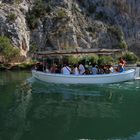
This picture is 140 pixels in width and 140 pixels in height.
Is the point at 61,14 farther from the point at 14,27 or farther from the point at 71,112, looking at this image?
the point at 71,112

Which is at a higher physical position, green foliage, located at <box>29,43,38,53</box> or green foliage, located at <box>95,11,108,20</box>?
green foliage, located at <box>95,11,108,20</box>

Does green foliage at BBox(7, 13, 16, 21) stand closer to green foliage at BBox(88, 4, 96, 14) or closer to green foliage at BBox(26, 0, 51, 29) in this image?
green foliage at BBox(26, 0, 51, 29)

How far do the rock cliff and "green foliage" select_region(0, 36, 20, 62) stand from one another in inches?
230

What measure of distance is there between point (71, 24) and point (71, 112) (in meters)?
71.1

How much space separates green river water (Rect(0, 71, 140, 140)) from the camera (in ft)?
67.5

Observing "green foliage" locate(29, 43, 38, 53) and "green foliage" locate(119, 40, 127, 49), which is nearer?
"green foliage" locate(29, 43, 38, 53)

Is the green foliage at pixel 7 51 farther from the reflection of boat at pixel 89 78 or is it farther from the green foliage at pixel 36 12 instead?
the reflection of boat at pixel 89 78

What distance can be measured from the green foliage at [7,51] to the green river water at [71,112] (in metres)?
33.5

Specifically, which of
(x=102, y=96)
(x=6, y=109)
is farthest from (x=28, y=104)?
(x=102, y=96)

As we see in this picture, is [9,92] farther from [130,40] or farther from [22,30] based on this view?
[130,40]

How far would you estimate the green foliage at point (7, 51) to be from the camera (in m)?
72.7

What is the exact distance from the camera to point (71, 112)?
26422 mm

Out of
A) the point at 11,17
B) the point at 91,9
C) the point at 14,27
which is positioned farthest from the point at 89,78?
the point at 91,9

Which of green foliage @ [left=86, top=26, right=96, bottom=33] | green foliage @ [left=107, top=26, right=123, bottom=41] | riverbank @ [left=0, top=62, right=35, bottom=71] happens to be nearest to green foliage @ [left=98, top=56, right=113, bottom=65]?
riverbank @ [left=0, top=62, right=35, bottom=71]
